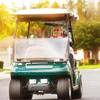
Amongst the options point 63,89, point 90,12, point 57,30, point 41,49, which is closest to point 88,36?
point 90,12

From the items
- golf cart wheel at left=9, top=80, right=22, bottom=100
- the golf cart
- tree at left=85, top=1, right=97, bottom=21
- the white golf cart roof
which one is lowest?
golf cart wheel at left=9, top=80, right=22, bottom=100

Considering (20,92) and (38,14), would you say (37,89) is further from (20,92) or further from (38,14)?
(38,14)

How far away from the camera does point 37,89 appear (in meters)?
9.43

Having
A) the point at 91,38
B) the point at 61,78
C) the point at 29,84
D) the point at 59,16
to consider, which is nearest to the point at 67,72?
the point at 61,78

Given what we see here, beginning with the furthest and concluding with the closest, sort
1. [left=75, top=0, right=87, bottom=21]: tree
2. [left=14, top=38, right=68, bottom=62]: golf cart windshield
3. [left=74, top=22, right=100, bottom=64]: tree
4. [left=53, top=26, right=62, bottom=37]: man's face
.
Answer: [left=75, top=0, right=87, bottom=21]: tree, [left=74, top=22, right=100, bottom=64]: tree, [left=53, top=26, right=62, bottom=37]: man's face, [left=14, top=38, right=68, bottom=62]: golf cart windshield

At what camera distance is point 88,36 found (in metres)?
78.8

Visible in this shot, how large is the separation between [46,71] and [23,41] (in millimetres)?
1229

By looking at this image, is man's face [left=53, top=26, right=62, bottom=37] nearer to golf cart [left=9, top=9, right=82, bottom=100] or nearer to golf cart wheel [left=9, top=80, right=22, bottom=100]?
golf cart [left=9, top=9, right=82, bottom=100]

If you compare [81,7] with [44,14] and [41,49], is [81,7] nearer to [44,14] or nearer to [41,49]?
[44,14]

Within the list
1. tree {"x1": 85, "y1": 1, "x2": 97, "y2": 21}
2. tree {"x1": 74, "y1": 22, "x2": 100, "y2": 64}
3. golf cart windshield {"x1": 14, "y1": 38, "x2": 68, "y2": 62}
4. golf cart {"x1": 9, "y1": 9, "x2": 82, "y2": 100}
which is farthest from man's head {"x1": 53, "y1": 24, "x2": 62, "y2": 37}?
tree {"x1": 85, "y1": 1, "x2": 97, "y2": 21}

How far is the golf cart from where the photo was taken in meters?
9.45

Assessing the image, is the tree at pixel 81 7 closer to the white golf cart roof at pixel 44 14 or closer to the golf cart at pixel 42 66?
the white golf cart roof at pixel 44 14

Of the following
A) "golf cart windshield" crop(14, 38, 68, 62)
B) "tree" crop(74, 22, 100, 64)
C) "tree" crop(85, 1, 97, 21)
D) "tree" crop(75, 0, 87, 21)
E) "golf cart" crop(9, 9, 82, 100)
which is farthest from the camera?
"tree" crop(75, 0, 87, 21)

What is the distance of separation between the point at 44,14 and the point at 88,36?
226 feet
